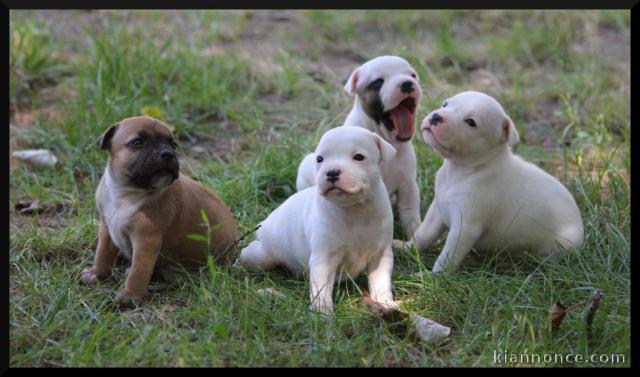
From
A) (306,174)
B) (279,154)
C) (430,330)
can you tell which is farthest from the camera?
Answer: (279,154)

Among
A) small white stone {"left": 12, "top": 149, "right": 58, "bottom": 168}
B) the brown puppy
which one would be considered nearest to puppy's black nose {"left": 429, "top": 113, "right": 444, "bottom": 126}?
the brown puppy

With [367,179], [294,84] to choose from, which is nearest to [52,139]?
[294,84]

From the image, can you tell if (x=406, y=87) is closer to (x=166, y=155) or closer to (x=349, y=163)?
(x=349, y=163)

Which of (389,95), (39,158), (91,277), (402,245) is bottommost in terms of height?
(39,158)

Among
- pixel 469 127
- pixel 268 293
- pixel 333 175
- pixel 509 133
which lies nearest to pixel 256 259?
pixel 268 293
